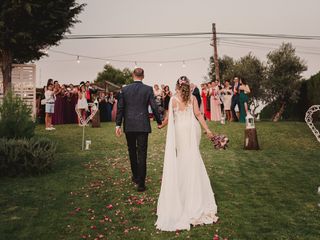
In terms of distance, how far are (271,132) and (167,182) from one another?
1300cm

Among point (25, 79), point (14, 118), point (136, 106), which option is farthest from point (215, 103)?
point (136, 106)

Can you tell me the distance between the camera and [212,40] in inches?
1372

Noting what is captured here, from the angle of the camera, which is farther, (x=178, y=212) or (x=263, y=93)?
(x=263, y=93)

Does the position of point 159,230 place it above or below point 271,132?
below

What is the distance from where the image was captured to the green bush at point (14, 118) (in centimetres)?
1092

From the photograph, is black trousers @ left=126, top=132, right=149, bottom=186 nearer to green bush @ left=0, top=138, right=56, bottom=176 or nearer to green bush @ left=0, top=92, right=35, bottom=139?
green bush @ left=0, top=138, right=56, bottom=176

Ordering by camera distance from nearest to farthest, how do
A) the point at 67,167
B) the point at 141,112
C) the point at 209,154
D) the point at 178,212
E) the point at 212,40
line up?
the point at 178,212 < the point at 141,112 < the point at 67,167 < the point at 209,154 < the point at 212,40

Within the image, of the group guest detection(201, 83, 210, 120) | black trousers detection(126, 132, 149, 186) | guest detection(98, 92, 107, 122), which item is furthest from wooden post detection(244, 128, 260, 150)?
guest detection(98, 92, 107, 122)

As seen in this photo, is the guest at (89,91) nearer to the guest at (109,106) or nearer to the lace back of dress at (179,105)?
the guest at (109,106)

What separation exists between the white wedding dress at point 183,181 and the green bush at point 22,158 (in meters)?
4.55

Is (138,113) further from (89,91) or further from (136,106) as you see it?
(89,91)

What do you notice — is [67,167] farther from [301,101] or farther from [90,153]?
[301,101]

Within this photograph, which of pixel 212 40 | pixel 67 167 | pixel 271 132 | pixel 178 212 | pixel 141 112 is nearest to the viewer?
pixel 178 212

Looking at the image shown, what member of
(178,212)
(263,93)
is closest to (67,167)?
(178,212)
